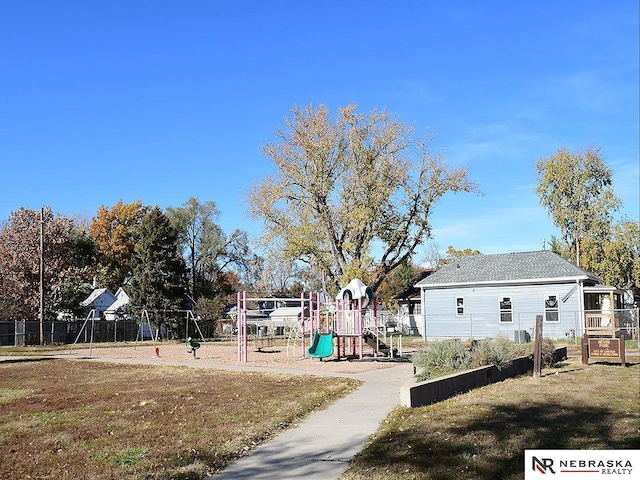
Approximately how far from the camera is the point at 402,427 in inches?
358

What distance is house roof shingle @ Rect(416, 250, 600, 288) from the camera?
33844 millimetres

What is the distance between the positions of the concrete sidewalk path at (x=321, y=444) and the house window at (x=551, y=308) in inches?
936

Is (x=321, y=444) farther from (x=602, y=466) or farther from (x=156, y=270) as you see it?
(x=156, y=270)

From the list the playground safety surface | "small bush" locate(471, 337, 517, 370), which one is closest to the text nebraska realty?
the playground safety surface

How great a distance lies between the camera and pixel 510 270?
36250 mm

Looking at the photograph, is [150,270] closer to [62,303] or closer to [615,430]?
[62,303]

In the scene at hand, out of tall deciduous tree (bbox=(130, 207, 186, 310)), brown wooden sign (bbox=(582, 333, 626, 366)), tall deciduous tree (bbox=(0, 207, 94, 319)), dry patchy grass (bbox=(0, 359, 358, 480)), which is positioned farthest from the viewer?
tall deciduous tree (bbox=(130, 207, 186, 310))

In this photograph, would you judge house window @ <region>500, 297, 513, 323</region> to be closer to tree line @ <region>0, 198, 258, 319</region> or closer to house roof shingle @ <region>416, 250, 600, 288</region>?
house roof shingle @ <region>416, 250, 600, 288</region>

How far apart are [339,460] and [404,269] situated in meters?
53.2

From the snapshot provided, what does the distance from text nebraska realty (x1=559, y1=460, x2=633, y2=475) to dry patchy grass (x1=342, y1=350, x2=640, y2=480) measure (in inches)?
30.6

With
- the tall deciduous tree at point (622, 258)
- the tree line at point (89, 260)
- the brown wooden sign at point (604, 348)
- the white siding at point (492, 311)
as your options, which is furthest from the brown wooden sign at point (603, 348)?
the tree line at point (89, 260)

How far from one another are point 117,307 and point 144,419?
159 ft

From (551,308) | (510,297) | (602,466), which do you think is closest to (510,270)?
(510,297)

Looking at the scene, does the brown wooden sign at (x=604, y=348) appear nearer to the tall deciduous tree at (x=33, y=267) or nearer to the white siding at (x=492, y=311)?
the white siding at (x=492, y=311)
